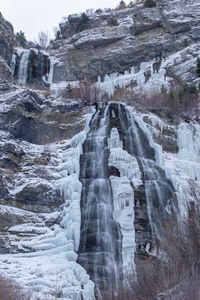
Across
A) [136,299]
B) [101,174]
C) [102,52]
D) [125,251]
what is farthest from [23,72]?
[136,299]

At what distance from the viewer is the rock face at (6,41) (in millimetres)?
34719

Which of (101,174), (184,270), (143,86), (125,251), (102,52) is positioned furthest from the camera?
(102,52)

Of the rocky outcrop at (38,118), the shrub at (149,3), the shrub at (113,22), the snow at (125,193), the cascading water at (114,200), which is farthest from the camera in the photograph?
the shrub at (113,22)

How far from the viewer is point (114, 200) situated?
695 inches

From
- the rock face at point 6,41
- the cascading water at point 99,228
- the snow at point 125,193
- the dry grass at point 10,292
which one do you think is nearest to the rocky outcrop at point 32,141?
the cascading water at point 99,228

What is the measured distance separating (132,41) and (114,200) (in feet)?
79.8

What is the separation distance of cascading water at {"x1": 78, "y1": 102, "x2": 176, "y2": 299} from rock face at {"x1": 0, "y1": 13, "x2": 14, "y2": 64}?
15.8 metres

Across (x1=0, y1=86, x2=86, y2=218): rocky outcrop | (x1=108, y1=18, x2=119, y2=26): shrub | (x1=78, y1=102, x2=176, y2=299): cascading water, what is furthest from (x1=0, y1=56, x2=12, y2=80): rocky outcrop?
(x1=108, y1=18, x2=119, y2=26): shrub

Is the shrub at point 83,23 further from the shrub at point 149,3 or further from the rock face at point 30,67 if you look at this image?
the rock face at point 30,67

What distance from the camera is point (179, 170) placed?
20.6 meters

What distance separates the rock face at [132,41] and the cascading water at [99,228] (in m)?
18.7

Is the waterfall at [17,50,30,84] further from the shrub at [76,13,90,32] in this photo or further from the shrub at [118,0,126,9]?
the shrub at [118,0,126,9]

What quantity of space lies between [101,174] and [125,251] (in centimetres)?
461

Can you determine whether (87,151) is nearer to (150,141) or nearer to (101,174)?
(101,174)
